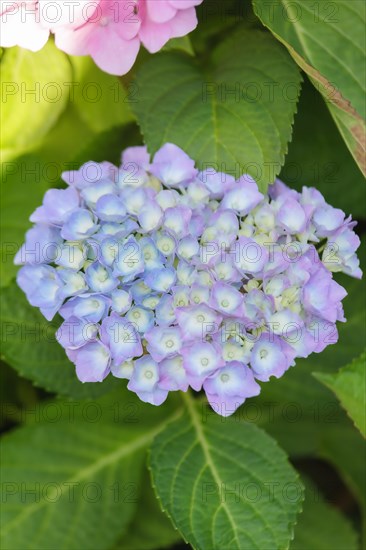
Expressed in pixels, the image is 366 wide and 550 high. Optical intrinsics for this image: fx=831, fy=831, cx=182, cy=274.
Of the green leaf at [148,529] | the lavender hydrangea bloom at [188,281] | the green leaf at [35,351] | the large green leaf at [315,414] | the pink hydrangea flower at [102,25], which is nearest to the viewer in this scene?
the lavender hydrangea bloom at [188,281]

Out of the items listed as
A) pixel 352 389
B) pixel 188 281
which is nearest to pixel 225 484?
pixel 352 389

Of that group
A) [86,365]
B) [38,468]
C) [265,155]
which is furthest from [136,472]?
[265,155]

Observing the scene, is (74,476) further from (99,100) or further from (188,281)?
(99,100)

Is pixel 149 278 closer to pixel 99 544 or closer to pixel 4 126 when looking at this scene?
pixel 4 126

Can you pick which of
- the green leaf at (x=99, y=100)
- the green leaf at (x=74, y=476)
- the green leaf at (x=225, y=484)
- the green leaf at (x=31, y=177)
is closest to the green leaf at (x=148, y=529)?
the green leaf at (x=74, y=476)

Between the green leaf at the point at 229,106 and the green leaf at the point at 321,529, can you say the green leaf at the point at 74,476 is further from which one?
the green leaf at the point at 229,106
